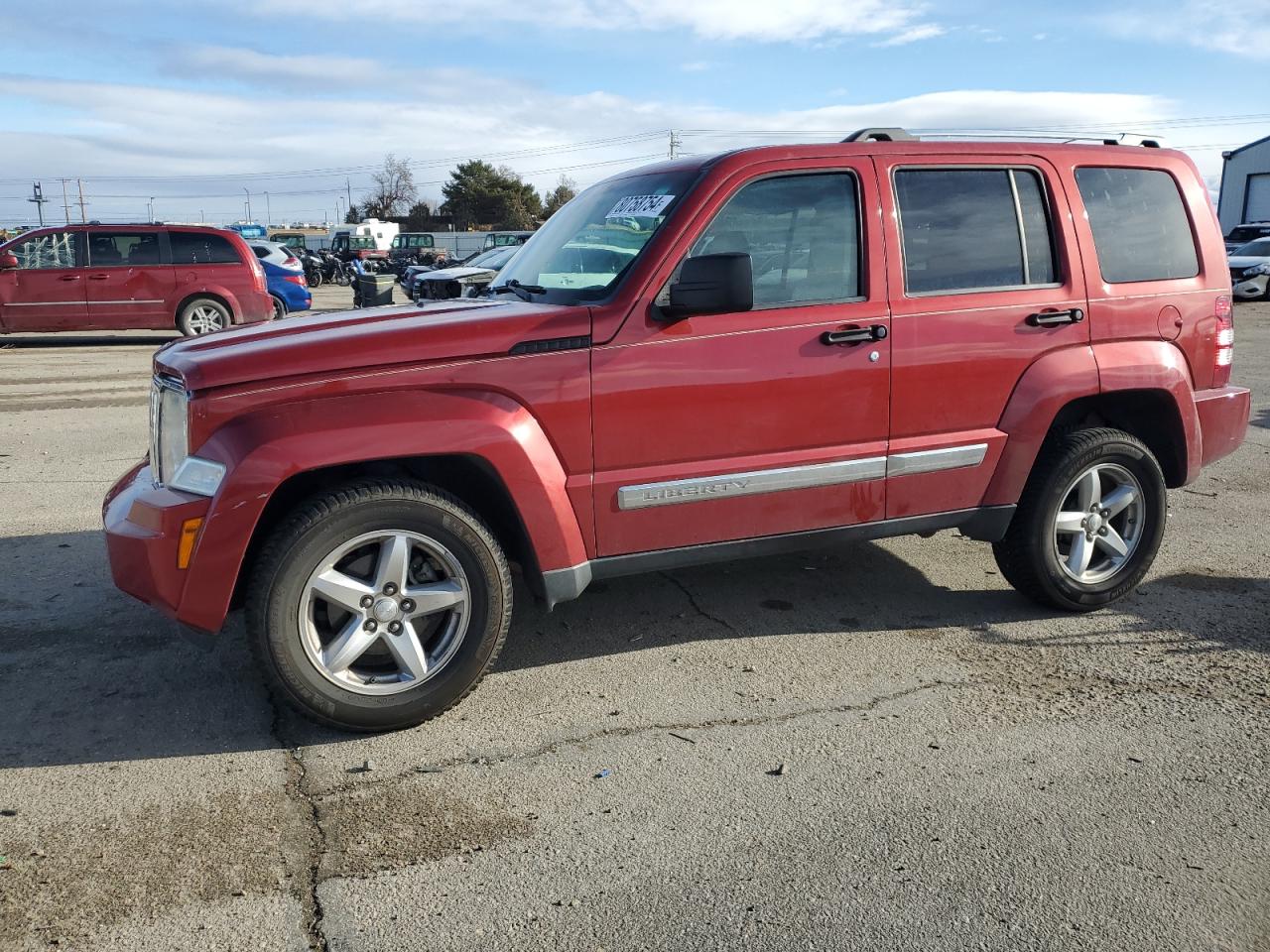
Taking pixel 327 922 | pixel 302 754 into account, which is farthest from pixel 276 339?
pixel 327 922

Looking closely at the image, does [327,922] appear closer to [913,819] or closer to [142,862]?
[142,862]

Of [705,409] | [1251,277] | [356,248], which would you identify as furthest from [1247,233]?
[356,248]

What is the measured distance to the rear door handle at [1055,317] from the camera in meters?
4.39

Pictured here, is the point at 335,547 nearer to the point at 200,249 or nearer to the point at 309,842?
the point at 309,842

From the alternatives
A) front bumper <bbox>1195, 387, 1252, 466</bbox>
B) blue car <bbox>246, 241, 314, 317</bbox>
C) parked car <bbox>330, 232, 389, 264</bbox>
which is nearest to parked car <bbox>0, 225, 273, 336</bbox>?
blue car <bbox>246, 241, 314, 317</bbox>

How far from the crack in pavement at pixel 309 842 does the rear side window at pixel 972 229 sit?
282 centimetres

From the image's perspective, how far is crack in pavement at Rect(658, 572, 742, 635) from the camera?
4.62 metres

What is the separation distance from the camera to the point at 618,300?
3805 millimetres

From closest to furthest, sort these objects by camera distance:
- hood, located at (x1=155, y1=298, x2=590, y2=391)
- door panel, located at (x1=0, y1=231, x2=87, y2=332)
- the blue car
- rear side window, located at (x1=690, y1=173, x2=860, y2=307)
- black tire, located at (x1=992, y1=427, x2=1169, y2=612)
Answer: hood, located at (x1=155, y1=298, x2=590, y2=391), rear side window, located at (x1=690, y1=173, x2=860, y2=307), black tire, located at (x1=992, y1=427, x2=1169, y2=612), door panel, located at (x1=0, y1=231, x2=87, y2=332), the blue car

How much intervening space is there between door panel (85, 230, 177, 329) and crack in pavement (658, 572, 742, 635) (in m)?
13.1

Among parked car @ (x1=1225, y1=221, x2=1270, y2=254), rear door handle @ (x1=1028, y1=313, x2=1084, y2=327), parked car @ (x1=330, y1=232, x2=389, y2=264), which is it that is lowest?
rear door handle @ (x1=1028, y1=313, x2=1084, y2=327)

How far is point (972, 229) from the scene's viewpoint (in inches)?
174

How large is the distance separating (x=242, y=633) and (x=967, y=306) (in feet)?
10.7

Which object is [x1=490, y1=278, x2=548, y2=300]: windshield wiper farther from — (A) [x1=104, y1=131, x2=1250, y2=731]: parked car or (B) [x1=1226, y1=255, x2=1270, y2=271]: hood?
(B) [x1=1226, y1=255, x2=1270, y2=271]: hood
